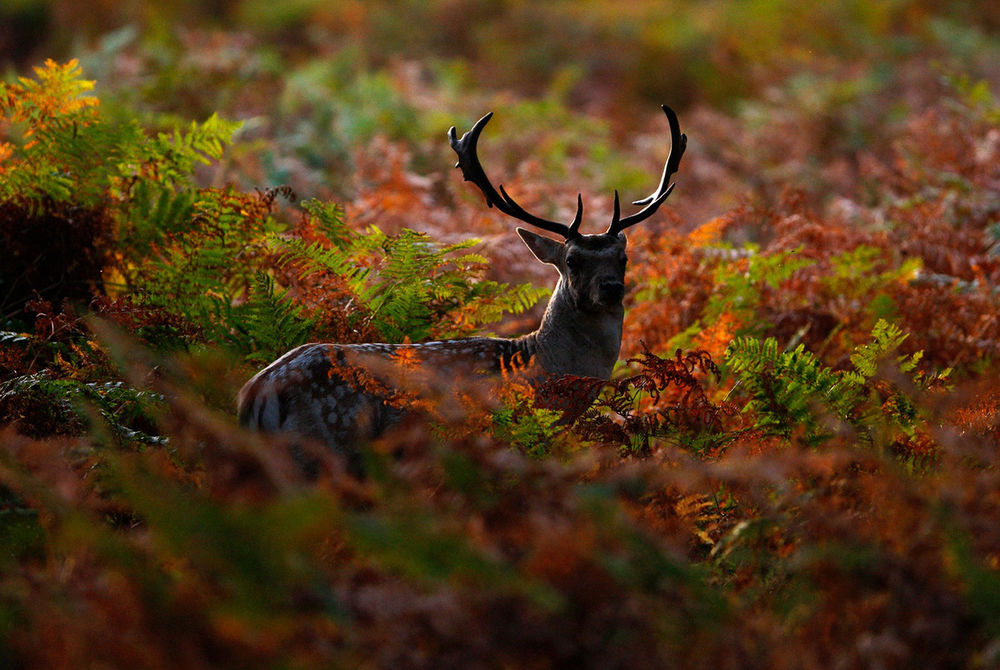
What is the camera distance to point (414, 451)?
3.00 metres

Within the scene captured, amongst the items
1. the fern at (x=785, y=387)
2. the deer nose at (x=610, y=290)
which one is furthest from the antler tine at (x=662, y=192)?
the fern at (x=785, y=387)

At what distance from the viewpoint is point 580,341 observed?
14.8 ft

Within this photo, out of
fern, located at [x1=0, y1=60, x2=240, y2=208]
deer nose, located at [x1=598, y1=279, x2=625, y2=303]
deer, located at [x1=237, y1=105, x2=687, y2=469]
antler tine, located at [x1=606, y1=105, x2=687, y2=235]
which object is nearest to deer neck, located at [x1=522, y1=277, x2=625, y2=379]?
deer, located at [x1=237, y1=105, x2=687, y2=469]

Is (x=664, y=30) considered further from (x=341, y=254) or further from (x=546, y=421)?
(x=546, y=421)

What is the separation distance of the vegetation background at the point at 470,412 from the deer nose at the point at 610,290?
40 cm

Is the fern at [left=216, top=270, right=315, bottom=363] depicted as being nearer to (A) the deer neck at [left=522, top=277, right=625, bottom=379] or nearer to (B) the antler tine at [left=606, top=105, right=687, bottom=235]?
(A) the deer neck at [left=522, top=277, right=625, bottom=379]

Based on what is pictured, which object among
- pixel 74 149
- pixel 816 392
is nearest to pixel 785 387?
pixel 816 392

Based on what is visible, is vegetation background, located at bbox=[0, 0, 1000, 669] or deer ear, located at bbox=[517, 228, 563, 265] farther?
deer ear, located at bbox=[517, 228, 563, 265]

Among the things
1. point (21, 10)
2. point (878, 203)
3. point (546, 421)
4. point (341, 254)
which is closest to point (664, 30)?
point (878, 203)

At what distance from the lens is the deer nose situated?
14.3ft

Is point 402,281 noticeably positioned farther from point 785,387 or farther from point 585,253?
point 785,387

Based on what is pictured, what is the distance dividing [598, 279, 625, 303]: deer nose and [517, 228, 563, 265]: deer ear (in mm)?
359

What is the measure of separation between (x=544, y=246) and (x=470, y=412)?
4.51 ft

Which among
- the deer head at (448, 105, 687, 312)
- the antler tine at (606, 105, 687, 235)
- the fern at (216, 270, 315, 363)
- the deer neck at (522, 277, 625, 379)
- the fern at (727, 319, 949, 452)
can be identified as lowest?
the fern at (727, 319, 949, 452)
